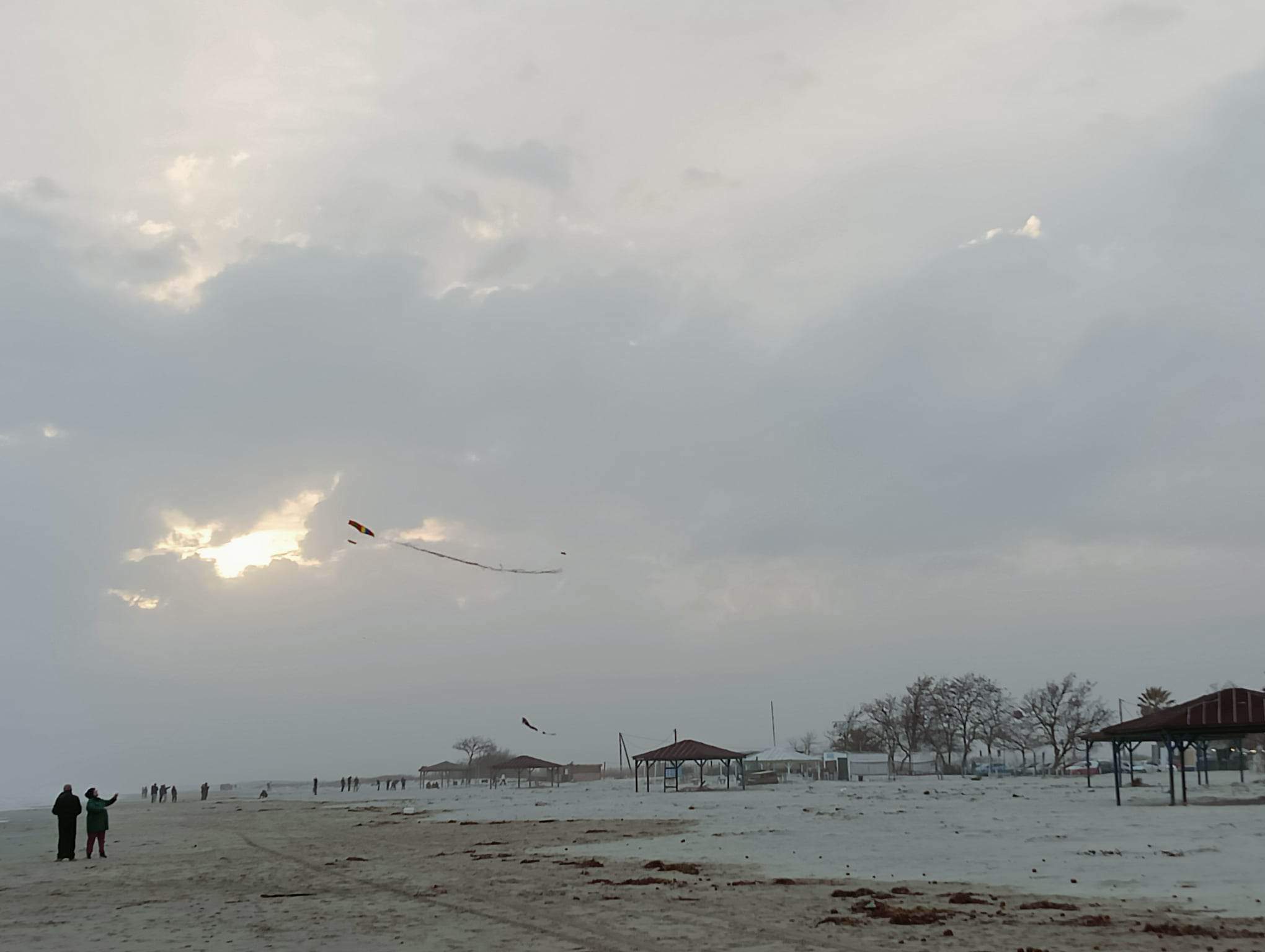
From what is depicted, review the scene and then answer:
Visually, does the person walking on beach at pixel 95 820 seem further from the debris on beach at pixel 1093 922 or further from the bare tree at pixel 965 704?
the bare tree at pixel 965 704

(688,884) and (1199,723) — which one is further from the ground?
(1199,723)

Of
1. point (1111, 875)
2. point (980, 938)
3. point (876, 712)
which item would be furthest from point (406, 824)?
point (876, 712)

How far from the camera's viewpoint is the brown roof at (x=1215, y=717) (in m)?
33.4

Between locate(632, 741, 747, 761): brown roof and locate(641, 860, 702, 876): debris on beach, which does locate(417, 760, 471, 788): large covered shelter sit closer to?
locate(632, 741, 747, 761): brown roof

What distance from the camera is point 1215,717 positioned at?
33844mm

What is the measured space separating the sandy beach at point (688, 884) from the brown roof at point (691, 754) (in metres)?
28.7

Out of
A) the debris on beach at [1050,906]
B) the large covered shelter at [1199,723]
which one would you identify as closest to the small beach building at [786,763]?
the large covered shelter at [1199,723]

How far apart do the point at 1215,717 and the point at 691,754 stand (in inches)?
1372

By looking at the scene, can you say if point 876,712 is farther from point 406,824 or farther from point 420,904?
point 420,904

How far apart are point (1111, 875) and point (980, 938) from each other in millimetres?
6363

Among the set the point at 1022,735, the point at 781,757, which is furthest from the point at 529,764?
the point at 1022,735

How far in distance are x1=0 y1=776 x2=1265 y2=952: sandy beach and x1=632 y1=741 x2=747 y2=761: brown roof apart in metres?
28.7

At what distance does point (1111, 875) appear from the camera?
52.9 feet

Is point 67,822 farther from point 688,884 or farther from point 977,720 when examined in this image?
point 977,720
